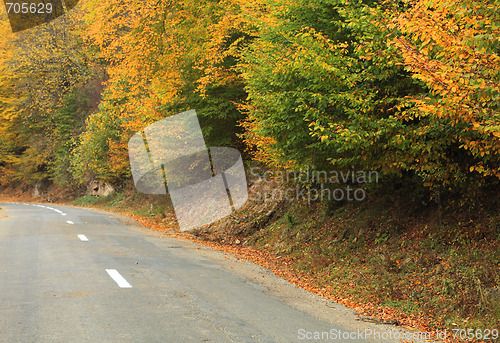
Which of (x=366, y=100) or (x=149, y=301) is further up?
(x=366, y=100)

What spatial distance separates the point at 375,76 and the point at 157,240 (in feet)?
29.3

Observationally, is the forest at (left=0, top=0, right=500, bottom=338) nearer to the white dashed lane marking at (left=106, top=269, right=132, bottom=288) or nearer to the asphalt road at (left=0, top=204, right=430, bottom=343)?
the asphalt road at (left=0, top=204, right=430, bottom=343)

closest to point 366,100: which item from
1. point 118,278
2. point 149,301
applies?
point 149,301

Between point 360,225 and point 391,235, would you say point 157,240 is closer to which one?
point 360,225

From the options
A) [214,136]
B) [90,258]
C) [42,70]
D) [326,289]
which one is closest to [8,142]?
[42,70]

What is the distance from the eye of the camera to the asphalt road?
535 cm

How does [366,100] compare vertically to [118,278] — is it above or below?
above

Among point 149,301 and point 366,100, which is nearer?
point 149,301

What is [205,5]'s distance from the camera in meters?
16.4

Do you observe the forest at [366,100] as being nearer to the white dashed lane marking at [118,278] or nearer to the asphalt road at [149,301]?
the asphalt road at [149,301]

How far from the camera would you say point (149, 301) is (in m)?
6.64

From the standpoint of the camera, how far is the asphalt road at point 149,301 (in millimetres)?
5352

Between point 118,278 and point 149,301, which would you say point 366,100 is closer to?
point 149,301

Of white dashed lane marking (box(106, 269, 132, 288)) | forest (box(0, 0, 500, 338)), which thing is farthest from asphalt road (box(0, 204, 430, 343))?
forest (box(0, 0, 500, 338))
